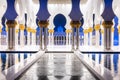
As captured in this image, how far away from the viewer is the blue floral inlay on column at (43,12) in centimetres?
1337

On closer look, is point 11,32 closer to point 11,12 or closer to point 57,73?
point 11,12

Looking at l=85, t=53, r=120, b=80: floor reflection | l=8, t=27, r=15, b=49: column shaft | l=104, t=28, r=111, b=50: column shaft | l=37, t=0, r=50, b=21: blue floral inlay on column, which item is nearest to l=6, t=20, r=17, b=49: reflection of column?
l=8, t=27, r=15, b=49: column shaft

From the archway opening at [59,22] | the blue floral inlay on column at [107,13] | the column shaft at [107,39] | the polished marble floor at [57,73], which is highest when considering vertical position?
the archway opening at [59,22]

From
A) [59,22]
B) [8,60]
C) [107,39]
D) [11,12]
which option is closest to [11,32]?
[11,12]

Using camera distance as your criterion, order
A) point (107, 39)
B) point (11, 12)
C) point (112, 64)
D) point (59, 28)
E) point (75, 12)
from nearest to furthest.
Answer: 1. point (112, 64)
2. point (11, 12)
3. point (75, 12)
4. point (107, 39)
5. point (59, 28)

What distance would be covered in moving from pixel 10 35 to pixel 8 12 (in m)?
1.46

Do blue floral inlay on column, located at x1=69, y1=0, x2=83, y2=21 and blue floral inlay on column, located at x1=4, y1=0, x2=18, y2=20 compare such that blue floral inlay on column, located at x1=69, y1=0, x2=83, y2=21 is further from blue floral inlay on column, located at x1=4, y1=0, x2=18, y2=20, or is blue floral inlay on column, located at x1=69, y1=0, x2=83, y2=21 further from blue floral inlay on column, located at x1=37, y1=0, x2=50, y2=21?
blue floral inlay on column, located at x1=4, y1=0, x2=18, y2=20

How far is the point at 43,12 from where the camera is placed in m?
13.5

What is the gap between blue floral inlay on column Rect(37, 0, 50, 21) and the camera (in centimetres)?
1337

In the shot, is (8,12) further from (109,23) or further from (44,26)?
(109,23)

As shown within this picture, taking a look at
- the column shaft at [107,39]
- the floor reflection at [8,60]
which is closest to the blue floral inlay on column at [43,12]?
the column shaft at [107,39]

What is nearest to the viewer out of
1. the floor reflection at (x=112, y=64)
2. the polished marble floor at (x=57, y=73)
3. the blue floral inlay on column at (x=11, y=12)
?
the polished marble floor at (x=57, y=73)

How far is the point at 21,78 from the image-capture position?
4.20m

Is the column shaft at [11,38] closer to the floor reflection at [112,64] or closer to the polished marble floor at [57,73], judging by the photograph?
the floor reflection at [112,64]
